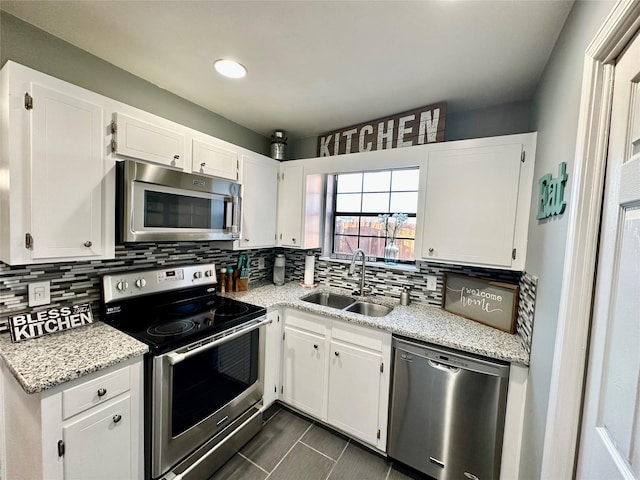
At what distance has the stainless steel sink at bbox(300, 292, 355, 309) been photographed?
2.37 meters

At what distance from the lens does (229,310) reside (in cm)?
188

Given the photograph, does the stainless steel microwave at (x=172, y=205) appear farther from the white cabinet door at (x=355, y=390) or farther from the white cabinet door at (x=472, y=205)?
the white cabinet door at (x=472, y=205)

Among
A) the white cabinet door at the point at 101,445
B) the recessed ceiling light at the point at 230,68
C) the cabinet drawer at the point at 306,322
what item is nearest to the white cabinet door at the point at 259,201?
the recessed ceiling light at the point at 230,68

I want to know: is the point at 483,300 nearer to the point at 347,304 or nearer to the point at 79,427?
the point at 347,304

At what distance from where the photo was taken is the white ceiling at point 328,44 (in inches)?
45.7

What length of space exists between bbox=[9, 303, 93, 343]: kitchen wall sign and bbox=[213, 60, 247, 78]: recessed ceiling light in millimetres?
1623

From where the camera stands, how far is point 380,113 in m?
2.11

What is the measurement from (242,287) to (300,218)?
84 cm

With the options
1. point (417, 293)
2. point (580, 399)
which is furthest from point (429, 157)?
point (580, 399)

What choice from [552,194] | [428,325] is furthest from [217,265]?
[552,194]

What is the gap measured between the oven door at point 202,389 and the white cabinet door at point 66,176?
0.75 m

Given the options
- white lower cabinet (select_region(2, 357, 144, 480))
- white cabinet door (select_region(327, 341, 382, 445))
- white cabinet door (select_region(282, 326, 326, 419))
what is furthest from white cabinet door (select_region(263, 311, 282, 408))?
white lower cabinet (select_region(2, 357, 144, 480))

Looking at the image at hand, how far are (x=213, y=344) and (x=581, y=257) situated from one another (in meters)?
1.72

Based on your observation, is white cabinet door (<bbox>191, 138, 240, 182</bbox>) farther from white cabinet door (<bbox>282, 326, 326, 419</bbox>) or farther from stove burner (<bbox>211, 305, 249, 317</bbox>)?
white cabinet door (<bbox>282, 326, 326, 419</bbox>)
